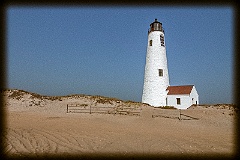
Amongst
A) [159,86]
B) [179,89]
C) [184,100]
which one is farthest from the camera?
[179,89]

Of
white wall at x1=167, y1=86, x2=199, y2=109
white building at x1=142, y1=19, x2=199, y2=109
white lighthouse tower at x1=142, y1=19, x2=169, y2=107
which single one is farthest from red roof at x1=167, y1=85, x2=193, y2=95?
white lighthouse tower at x1=142, y1=19, x2=169, y2=107

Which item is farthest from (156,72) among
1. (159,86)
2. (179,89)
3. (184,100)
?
(184,100)

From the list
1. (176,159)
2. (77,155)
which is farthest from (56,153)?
(176,159)

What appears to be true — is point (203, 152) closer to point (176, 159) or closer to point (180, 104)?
point (176, 159)

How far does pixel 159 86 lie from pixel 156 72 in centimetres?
189

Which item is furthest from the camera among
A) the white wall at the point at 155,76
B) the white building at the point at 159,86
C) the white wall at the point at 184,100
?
the white wall at the point at 155,76

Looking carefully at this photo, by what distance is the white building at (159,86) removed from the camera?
26.2 m

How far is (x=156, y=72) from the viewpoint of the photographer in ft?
86.9

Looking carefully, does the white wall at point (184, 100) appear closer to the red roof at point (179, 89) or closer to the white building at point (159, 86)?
the white building at point (159, 86)

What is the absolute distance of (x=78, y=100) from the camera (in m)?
24.7

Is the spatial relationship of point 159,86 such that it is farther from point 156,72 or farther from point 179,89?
point 179,89

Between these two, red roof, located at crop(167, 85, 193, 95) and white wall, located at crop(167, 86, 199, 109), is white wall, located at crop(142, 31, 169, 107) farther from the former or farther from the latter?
white wall, located at crop(167, 86, 199, 109)

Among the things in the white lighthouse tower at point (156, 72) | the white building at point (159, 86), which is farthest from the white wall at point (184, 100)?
the white lighthouse tower at point (156, 72)

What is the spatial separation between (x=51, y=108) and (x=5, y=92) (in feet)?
28.2
